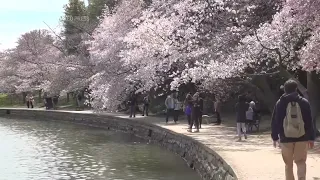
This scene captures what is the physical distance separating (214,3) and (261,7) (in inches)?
82.0

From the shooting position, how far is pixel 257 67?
18.5 m

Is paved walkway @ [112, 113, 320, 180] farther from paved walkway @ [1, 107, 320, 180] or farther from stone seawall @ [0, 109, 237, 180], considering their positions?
stone seawall @ [0, 109, 237, 180]

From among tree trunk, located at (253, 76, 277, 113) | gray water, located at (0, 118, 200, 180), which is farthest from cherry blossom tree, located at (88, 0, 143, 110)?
tree trunk, located at (253, 76, 277, 113)

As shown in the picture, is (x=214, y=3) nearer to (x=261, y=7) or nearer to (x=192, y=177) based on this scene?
(x=261, y=7)

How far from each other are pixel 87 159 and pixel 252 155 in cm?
727

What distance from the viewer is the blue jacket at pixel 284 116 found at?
7051 millimetres

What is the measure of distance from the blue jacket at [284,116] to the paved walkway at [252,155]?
1411mm

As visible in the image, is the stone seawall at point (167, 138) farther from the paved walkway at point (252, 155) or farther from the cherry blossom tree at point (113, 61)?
the cherry blossom tree at point (113, 61)

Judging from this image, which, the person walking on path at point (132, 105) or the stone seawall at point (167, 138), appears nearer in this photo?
the stone seawall at point (167, 138)

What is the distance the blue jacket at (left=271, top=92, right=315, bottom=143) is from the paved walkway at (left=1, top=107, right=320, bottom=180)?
1411 millimetres

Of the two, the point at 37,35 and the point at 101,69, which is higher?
the point at 37,35

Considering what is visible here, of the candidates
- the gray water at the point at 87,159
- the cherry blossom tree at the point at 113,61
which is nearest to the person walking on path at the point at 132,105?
the cherry blossom tree at the point at 113,61

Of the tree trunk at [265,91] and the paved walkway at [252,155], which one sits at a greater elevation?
the tree trunk at [265,91]

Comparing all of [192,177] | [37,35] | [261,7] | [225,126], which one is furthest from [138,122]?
[37,35]
